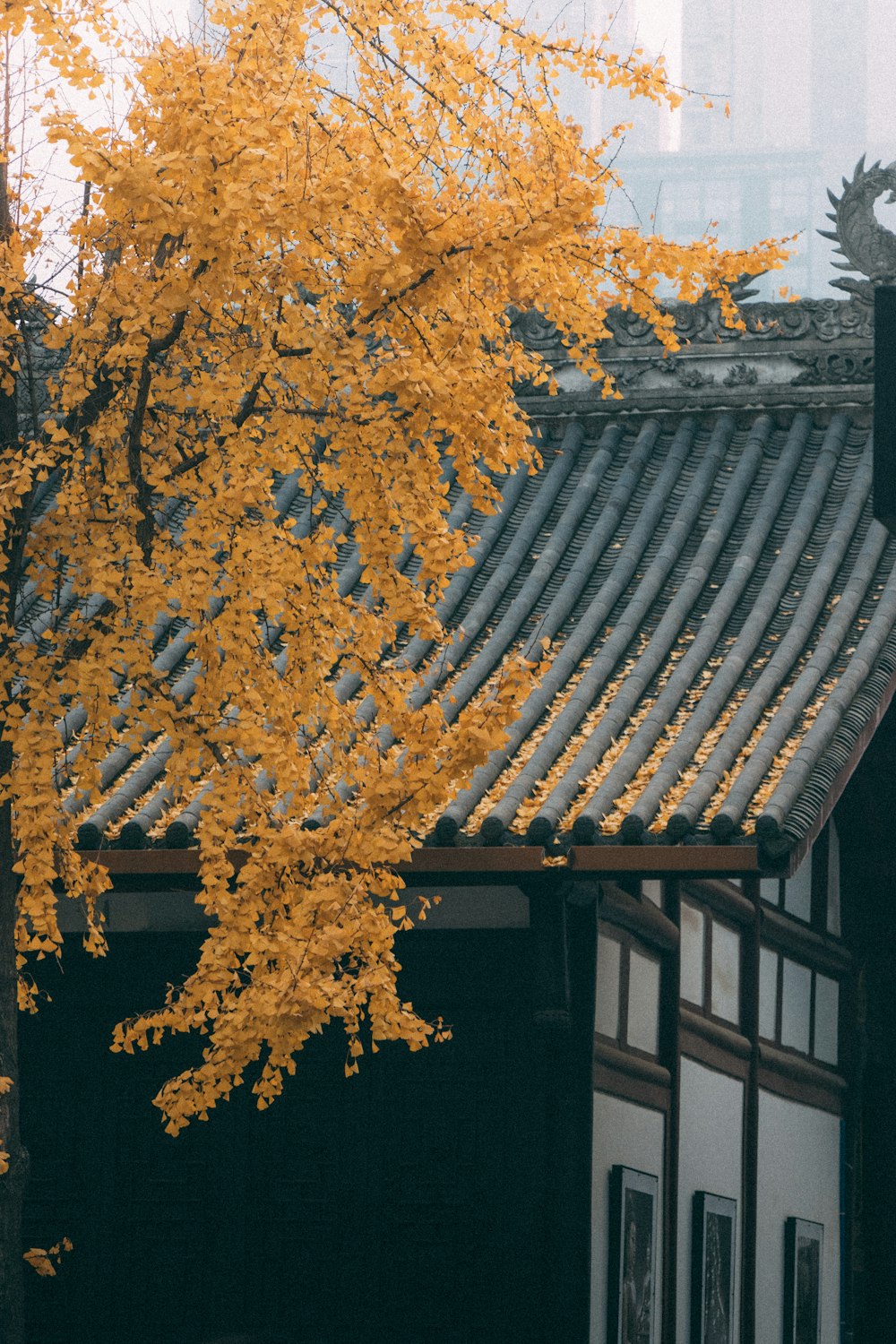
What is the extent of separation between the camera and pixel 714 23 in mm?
135000

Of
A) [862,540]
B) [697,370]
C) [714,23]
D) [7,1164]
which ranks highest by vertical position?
[714,23]

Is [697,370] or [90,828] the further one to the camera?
[697,370]

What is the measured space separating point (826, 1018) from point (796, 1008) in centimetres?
61

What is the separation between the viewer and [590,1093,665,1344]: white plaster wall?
8.86 m

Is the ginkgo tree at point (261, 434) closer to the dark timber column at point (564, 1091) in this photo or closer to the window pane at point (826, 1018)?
the dark timber column at point (564, 1091)

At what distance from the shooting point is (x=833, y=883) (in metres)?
12.5

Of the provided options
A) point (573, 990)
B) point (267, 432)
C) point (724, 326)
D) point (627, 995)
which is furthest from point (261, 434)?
point (724, 326)

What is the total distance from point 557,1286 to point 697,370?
6118mm

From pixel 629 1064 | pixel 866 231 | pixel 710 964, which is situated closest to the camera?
pixel 629 1064

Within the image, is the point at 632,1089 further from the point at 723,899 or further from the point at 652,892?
the point at 723,899

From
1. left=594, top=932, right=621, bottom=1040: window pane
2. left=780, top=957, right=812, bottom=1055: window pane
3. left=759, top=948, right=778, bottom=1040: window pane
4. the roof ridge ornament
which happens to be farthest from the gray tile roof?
left=780, top=957, right=812, bottom=1055: window pane

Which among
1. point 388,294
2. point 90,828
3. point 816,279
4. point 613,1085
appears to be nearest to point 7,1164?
point 90,828

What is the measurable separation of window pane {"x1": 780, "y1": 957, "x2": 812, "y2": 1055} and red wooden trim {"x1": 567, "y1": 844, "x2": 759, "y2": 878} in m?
4.46

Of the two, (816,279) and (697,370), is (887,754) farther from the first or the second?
(816,279)
